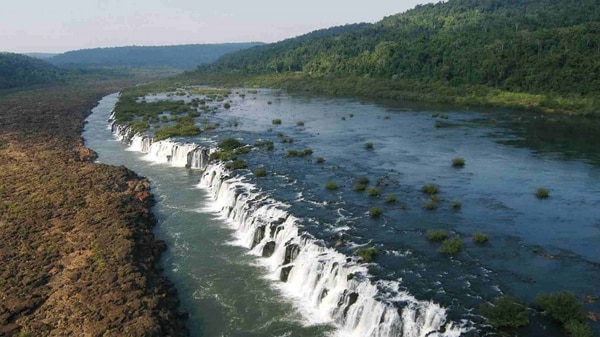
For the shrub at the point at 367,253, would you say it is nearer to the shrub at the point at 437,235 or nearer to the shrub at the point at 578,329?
the shrub at the point at 437,235

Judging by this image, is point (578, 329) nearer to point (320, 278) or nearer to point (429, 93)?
point (320, 278)

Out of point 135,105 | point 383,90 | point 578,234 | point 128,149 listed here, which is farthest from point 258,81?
point 578,234

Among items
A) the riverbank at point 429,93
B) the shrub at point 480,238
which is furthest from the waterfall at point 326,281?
the riverbank at point 429,93

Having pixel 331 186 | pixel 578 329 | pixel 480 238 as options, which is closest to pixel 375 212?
pixel 331 186

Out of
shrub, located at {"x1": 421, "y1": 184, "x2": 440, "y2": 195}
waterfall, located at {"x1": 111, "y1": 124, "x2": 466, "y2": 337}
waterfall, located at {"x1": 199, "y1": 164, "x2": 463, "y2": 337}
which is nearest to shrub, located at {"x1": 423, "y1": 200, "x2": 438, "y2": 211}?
shrub, located at {"x1": 421, "y1": 184, "x2": 440, "y2": 195}

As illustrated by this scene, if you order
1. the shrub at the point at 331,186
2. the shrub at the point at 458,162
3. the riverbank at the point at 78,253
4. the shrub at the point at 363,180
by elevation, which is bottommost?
the riverbank at the point at 78,253

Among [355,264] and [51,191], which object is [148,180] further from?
[355,264]
